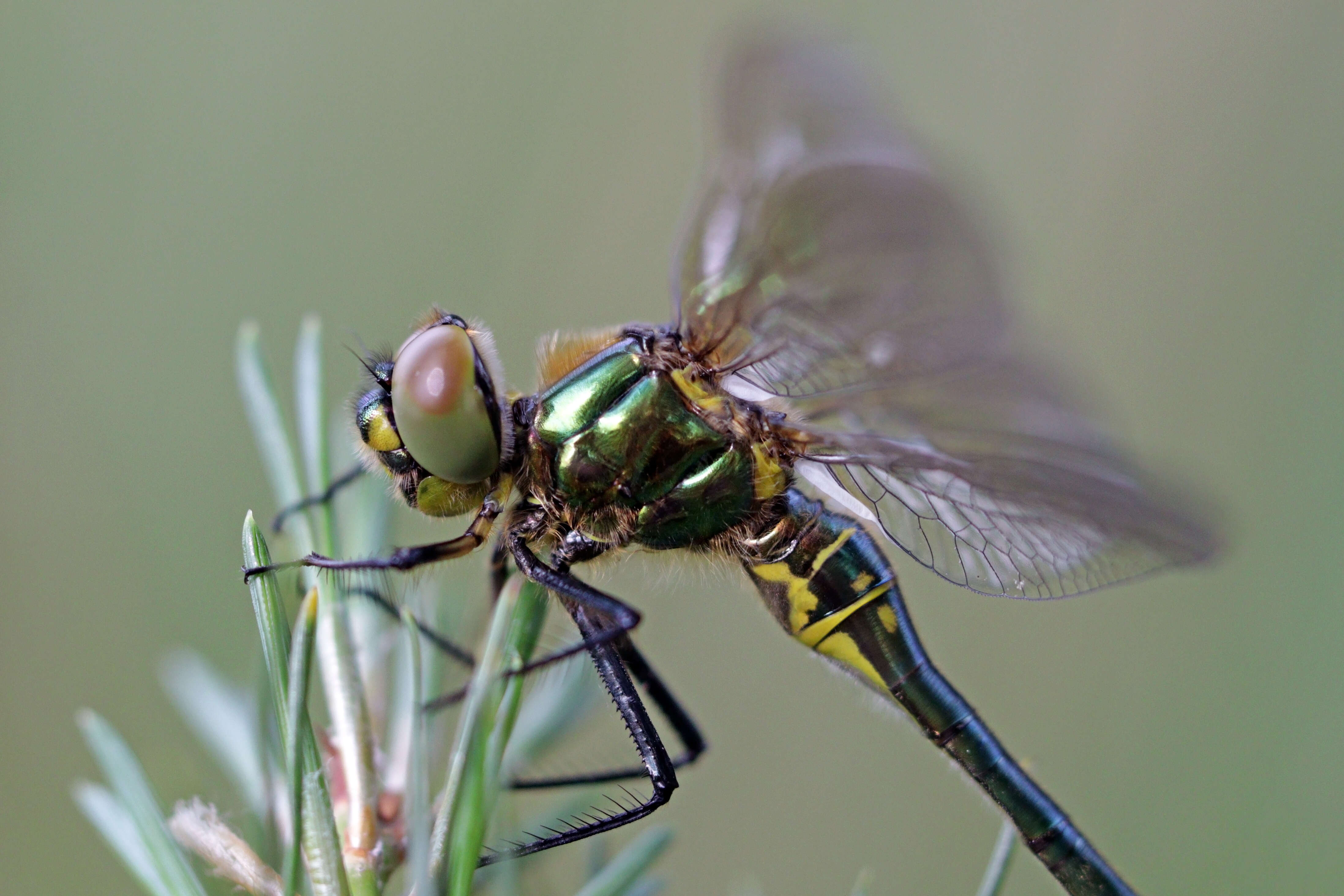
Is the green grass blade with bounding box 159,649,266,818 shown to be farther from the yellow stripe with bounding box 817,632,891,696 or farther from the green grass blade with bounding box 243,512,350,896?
the yellow stripe with bounding box 817,632,891,696

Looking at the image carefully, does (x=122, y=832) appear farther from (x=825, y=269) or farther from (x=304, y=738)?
(x=825, y=269)

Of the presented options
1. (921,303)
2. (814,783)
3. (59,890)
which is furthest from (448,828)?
(814,783)

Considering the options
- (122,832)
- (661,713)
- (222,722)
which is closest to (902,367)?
(661,713)

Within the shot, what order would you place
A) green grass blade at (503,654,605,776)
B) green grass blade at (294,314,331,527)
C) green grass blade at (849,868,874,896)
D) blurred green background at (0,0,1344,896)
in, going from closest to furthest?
green grass blade at (849,868,874,896)
green grass blade at (294,314,331,527)
green grass blade at (503,654,605,776)
blurred green background at (0,0,1344,896)

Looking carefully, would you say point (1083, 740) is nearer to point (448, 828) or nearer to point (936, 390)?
point (936, 390)

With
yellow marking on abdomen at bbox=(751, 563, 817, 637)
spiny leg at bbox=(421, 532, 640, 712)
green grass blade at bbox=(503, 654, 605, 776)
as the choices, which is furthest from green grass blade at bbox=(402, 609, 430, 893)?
yellow marking on abdomen at bbox=(751, 563, 817, 637)

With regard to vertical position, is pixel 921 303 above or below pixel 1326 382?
above

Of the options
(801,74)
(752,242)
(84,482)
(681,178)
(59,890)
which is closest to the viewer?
(752,242)
